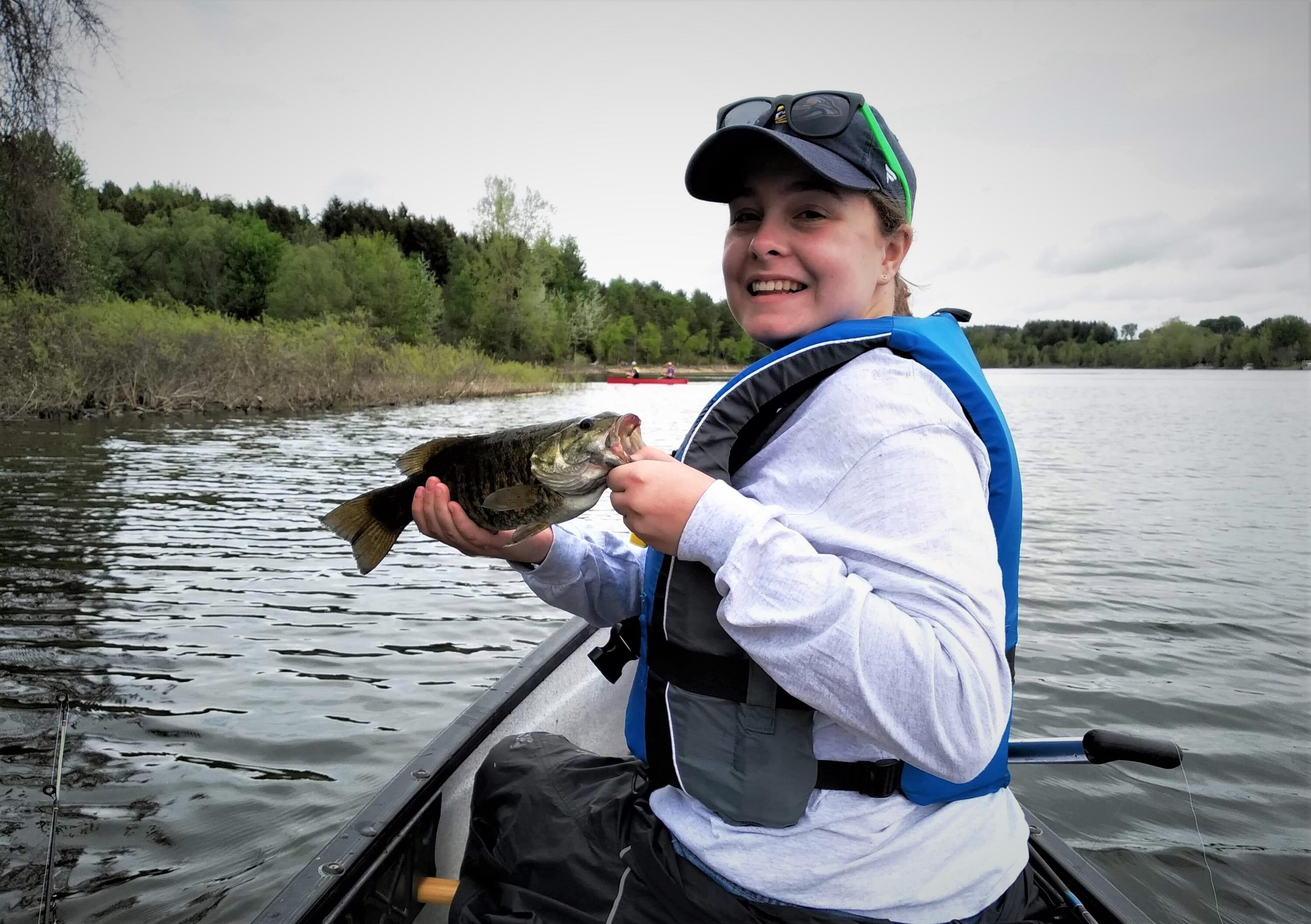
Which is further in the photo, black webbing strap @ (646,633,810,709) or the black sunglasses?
the black sunglasses

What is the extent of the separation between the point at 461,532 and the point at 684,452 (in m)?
0.93

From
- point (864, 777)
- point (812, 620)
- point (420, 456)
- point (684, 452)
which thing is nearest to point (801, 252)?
point (684, 452)

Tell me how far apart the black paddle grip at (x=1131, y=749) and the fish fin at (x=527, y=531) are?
177 cm

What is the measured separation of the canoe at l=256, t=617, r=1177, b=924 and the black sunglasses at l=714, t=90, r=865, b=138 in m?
1.96

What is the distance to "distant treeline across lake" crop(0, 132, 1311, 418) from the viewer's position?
19438 millimetres

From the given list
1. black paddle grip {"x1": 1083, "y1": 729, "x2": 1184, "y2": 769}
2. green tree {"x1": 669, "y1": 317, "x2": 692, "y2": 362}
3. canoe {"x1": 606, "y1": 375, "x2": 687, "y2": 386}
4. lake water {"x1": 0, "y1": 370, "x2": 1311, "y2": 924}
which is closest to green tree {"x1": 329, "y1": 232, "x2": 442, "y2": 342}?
canoe {"x1": 606, "y1": 375, "x2": 687, "y2": 386}

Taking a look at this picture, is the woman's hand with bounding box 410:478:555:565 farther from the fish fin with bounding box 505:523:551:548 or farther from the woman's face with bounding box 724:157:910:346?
the woman's face with bounding box 724:157:910:346

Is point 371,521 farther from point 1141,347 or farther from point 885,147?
point 1141,347

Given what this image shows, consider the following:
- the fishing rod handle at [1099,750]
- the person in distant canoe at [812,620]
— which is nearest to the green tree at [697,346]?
the fishing rod handle at [1099,750]

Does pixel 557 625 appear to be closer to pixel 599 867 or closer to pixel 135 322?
pixel 599 867

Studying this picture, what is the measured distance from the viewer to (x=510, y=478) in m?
2.46

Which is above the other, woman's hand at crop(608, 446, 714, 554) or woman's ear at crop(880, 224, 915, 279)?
woman's ear at crop(880, 224, 915, 279)

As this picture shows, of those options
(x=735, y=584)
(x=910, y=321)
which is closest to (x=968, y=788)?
(x=735, y=584)

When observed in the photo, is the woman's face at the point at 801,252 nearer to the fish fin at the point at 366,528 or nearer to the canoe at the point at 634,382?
the fish fin at the point at 366,528
